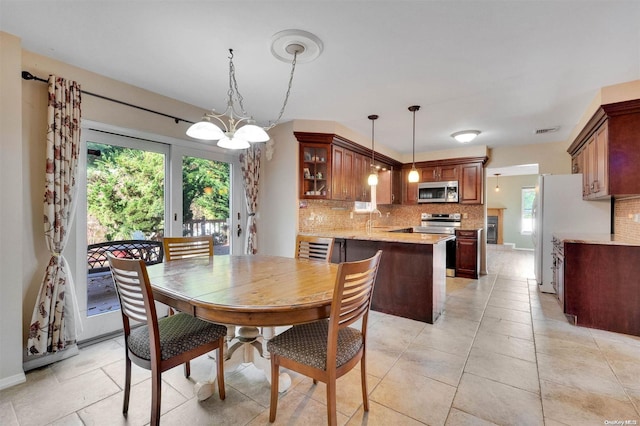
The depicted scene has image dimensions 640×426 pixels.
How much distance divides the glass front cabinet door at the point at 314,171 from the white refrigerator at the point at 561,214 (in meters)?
3.21

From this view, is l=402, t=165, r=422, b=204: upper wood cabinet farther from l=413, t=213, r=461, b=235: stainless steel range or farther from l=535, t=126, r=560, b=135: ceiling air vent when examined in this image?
l=535, t=126, r=560, b=135: ceiling air vent

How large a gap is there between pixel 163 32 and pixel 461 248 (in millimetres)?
5226

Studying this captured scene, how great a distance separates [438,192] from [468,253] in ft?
4.27

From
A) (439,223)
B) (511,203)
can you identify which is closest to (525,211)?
Answer: (511,203)

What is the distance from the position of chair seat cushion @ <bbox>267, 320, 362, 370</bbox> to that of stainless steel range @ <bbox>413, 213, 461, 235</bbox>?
4333 millimetres

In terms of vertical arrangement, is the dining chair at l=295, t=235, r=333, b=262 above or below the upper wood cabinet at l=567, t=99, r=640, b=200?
below

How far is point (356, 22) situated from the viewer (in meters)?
1.85

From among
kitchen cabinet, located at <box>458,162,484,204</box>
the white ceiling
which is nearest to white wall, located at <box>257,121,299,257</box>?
the white ceiling

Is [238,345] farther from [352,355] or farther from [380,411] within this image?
[380,411]

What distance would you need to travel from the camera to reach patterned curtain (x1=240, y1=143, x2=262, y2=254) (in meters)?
3.84

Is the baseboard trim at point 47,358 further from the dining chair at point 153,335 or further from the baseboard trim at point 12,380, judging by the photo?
the dining chair at point 153,335

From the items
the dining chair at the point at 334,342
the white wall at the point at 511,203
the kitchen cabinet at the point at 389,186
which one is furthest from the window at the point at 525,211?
the dining chair at the point at 334,342

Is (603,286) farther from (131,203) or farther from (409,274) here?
(131,203)

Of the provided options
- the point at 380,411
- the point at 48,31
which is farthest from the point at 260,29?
the point at 380,411
